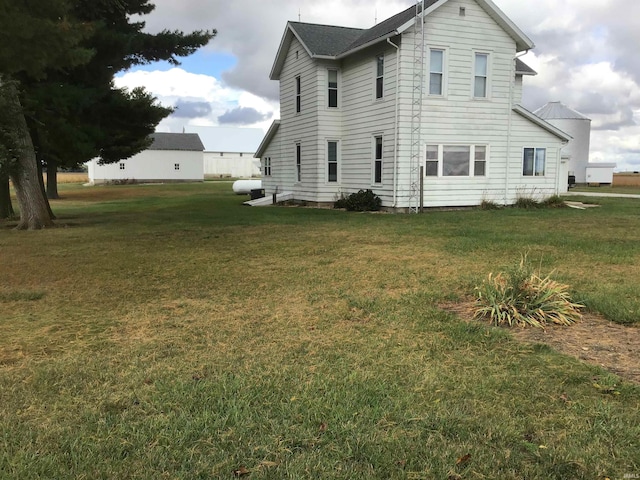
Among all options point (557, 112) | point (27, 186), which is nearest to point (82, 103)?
point (27, 186)

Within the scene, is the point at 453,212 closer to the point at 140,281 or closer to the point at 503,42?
the point at 503,42

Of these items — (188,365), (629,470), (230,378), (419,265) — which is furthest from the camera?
(419,265)

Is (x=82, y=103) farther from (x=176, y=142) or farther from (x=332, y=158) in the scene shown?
(x=176, y=142)

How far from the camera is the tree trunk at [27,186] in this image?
13172 millimetres

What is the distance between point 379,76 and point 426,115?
219 cm

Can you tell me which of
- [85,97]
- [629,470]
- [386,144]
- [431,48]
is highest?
[431,48]

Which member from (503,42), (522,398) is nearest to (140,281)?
(522,398)

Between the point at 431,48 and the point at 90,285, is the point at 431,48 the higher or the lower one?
the higher one

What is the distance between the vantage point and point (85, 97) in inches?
550

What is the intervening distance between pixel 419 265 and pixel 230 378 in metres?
4.69

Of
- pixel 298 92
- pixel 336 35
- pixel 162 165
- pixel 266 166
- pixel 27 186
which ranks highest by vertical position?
pixel 336 35

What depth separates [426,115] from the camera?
642 inches

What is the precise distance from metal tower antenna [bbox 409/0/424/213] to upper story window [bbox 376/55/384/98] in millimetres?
1255

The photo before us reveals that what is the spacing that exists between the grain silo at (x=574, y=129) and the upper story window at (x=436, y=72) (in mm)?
26264
